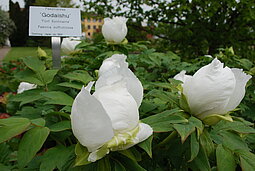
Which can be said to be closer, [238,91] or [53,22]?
[238,91]

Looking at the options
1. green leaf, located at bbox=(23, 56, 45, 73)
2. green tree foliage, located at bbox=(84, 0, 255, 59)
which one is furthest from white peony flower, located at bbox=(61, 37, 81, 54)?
green tree foliage, located at bbox=(84, 0, 255, 59)

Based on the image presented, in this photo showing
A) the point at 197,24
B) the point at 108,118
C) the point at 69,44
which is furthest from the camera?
the point at 197,24

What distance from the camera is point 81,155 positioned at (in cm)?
46

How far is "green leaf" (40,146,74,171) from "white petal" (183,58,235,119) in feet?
0.93

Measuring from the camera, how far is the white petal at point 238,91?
Answer: 0.56 meters

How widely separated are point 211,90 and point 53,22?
0.97m

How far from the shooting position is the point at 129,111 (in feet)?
1.52

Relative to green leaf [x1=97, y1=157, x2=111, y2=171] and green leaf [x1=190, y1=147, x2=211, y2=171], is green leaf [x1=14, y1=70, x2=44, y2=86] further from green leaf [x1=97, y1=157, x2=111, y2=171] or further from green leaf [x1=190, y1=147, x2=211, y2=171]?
green leaf [x1=190, y1=147, x2=211, y2=171]

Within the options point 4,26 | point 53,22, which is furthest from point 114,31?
point 4,26

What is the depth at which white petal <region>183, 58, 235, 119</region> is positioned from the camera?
1.76 feet

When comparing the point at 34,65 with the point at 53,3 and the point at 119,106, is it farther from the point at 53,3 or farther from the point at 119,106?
the point at 53,3

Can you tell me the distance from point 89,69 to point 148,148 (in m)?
0.75

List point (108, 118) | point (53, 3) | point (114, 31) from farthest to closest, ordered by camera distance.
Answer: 1. point (53, 3)
2. point (114, 31)
3. point (108, 118)

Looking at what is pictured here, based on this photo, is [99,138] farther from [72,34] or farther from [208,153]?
[72,34]
